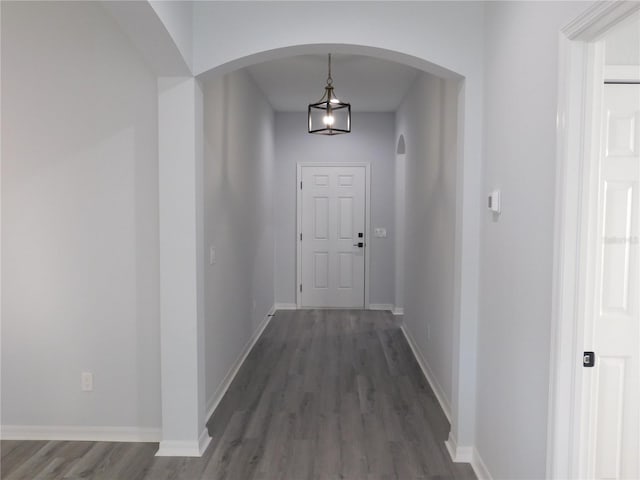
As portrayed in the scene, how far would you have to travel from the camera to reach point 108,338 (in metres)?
3.18

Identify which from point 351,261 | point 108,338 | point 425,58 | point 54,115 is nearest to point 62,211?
point 54,115

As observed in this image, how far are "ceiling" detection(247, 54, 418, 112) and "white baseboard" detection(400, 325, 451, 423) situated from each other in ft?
8.87

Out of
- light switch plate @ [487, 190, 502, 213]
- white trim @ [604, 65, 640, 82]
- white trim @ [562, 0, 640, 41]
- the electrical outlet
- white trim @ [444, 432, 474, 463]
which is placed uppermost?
white trim @ [562, 0, 640, 41]

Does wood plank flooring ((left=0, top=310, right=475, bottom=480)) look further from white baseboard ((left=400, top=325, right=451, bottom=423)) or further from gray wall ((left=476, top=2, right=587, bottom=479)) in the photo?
gray wall ((left=476, top=2, right=587, bottom=479))

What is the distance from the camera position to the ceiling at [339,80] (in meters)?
4.77

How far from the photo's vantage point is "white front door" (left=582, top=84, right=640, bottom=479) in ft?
6.39

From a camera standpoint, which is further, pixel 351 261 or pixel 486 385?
pixel 351 261

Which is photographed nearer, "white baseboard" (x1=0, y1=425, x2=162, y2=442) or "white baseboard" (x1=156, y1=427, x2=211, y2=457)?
"white baseboard" (x1=156, y1=427, x2=211, y2=457)

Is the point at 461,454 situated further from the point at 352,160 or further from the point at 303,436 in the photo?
the point at 352,160

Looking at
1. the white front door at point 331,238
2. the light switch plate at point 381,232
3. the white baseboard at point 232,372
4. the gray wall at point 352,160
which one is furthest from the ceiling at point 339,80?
the white baseboard at point 232,372

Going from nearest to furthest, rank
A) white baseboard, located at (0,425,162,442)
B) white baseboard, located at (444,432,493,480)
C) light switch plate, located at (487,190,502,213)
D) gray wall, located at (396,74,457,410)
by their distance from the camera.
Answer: light switch plate, located at (487,190,502,213) < white baseboard, located at (444,432,493,480) < white baseboard, located at (0,425,162,442) < gray wall, located at (396,74,457,410)

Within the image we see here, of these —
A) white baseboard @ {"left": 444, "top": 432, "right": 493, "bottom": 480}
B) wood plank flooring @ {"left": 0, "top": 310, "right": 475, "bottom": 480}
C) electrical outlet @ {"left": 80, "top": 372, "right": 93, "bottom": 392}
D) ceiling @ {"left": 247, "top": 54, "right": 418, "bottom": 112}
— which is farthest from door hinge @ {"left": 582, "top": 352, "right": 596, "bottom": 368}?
ceiling @ {"left": 247, "top": 54, "right": 418, "bottom": 112}

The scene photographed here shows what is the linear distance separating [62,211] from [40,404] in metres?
1.21

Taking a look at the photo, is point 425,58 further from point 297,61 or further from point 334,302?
point 334,302
